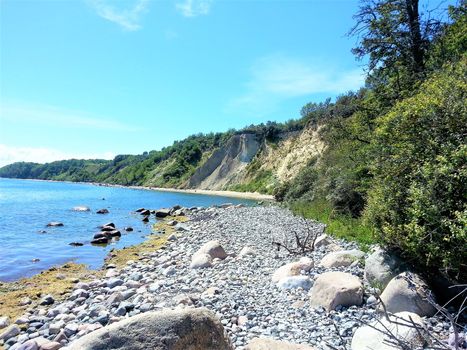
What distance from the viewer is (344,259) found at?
10391 mm

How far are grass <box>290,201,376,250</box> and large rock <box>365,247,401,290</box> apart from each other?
181 cm

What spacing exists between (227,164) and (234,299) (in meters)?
83.9

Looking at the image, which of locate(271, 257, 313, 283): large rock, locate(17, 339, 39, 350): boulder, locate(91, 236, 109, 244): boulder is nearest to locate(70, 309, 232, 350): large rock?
locate(17, 339, 39, 350): boulder

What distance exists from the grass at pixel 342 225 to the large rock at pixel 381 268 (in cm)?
181

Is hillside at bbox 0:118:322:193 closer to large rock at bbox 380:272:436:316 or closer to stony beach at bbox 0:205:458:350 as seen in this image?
stony beach at bbox 0:205:458:350

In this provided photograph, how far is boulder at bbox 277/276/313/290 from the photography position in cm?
905

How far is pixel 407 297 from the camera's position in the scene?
7.00m

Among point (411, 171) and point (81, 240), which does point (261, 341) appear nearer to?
point (411, 171)

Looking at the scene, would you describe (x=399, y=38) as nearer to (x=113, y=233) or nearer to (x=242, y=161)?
(x=113, y=233)

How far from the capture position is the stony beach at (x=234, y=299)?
6.85 metres

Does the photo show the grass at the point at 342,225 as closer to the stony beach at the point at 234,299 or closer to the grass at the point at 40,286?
the stony beach at the point at 234,299

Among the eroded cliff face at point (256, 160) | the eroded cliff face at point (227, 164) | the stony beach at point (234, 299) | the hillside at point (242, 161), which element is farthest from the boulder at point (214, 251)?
the eroded cliff face at point (227, 164)

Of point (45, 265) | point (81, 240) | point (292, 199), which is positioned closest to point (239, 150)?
point (292, 199)

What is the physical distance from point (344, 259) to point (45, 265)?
12902mm
